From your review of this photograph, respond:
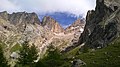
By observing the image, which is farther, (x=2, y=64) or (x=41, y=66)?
(x=2, y=64)

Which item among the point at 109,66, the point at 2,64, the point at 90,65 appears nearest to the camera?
the point at 109,66

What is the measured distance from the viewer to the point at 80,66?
62.0 metres

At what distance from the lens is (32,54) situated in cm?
10012

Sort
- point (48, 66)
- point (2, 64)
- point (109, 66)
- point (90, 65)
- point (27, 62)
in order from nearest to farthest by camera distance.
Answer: point (109, 66), point (90, 65), point (48, 66), point (2, 64), point (27, 62)

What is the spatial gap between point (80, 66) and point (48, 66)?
512 inches

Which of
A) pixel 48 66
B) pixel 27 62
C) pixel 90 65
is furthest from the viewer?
pixel 27 62

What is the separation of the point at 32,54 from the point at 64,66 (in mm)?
33895

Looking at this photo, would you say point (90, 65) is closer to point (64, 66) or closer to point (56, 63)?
point (64, 66)

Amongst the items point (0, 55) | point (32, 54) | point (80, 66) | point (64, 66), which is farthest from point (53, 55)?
point (80, 66)

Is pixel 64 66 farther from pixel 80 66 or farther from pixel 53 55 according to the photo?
pixel 53 55

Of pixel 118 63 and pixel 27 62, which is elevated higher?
pixel 118 63

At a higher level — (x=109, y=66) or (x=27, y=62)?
(x=109, y=66)

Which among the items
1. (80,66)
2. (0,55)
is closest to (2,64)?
(0,55)

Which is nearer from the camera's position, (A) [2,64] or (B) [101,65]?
(B) [101,65]
